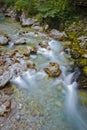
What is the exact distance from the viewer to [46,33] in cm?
1255

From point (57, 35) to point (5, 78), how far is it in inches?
216

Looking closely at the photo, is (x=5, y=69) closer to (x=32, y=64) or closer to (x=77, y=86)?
(x=32, y=64)

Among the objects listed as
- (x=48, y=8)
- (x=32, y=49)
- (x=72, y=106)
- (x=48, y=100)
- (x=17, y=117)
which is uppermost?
(x=48, y=8)

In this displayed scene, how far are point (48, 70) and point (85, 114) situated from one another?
262 cm

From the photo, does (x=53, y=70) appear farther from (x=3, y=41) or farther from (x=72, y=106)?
(x=3, y=41)

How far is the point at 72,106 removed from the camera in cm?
630

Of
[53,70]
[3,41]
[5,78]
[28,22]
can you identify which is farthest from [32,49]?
[28,22]

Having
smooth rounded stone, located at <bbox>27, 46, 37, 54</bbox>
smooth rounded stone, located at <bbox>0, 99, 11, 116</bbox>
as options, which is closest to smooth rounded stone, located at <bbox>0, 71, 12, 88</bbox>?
smooth rounded stone, located at <bbox>0, 99, 11, 116</bbox>

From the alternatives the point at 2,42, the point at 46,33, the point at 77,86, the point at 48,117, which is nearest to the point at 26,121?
the point at 48,117

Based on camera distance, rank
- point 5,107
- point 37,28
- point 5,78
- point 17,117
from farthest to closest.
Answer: point 37,28 → point 5,78 → point 5,107 → point 17,117

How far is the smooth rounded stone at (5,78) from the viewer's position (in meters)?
6.94

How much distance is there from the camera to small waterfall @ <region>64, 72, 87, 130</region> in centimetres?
550

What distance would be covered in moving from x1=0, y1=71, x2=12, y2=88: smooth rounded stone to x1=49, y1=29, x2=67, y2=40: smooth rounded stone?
4.79m

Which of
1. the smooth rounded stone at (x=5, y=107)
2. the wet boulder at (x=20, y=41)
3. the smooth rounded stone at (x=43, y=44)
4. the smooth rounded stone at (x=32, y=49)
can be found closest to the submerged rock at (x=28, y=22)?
the wet boulder at (x=20, y=41)
